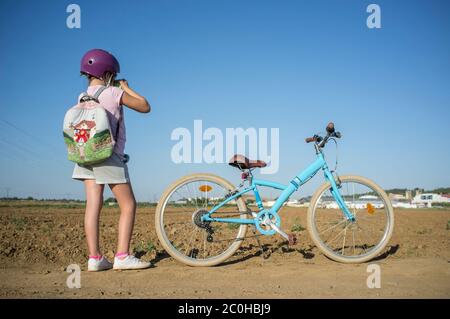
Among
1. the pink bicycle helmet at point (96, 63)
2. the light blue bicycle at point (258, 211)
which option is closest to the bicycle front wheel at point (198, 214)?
the light blue bicycle at point (258, 211)

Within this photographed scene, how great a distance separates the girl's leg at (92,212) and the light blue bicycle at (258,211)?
2.40 ft

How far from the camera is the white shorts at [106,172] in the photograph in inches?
167

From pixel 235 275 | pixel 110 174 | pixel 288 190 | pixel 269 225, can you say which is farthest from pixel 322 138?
pixel 110 174

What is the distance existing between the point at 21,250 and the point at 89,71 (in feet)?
9.73

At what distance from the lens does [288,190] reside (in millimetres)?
5059

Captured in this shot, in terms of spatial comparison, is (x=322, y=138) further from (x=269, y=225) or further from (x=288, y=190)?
(x=269, y=225)

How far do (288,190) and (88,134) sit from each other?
258 centimetres

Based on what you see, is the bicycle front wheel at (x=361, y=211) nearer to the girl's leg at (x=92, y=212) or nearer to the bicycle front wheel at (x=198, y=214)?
the bicycle front wheel at (x=198, y=214)

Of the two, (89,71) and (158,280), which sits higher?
(89,71)

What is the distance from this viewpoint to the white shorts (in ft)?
13.9

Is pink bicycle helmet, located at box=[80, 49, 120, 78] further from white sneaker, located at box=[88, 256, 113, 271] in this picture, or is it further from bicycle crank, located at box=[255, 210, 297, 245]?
bicycle crank, located at box=[255, 210, 297, 245]
